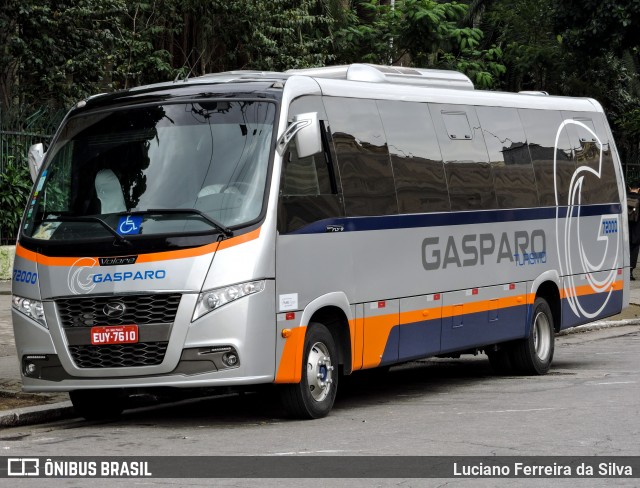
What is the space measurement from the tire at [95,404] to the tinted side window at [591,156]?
6.82m

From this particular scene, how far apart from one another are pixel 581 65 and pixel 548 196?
58.3 feet

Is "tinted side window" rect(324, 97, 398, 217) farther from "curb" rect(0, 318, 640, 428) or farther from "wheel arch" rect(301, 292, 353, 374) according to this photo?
"curb" rect(0, 318, 640, 428)

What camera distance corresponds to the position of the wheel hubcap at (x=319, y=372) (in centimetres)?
1134

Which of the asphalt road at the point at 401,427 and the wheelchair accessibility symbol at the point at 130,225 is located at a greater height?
the wheelchair accessibility symbol at the point at 130,225

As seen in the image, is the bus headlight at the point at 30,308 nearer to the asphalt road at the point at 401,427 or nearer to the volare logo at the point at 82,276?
the volare logo at the point at 82,276

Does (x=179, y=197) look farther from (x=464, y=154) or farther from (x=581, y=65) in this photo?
(x=581, y=65)

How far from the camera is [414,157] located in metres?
13.0

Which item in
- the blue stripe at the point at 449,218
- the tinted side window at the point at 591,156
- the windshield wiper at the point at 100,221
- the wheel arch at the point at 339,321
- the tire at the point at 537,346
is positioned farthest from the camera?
the tinted side window at the point at 591,156

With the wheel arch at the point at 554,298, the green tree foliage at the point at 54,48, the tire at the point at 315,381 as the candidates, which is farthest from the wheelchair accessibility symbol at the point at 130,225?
the green tree foliage at the point at 54,48

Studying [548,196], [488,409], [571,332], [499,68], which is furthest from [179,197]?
[499,68]

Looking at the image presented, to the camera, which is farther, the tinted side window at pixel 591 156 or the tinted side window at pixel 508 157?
the tinted side window at pixel 591 156

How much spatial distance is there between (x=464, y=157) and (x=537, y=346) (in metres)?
2.64

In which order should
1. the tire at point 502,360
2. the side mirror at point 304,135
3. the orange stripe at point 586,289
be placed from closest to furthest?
the side mirror at point 304,135 < the tire at point 502,360 < the orange stripe at point 586,289

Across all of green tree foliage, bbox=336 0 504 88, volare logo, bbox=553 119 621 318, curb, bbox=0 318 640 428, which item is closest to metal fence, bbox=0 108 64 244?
green tree foliage, bbox=336 0 504 88
